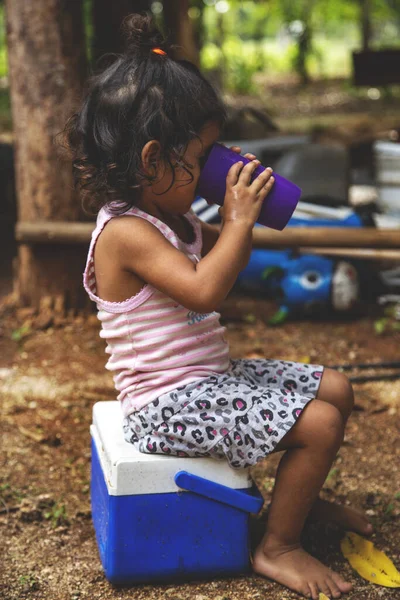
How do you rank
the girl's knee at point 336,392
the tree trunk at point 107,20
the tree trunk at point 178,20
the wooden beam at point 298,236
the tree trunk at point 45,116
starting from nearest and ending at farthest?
the girl's knee at point 336,392
the wooden beam at point 298,236
the tree trunk at point 45,116
the tree trunk at point 107,20
the tree trunk at point 178,20

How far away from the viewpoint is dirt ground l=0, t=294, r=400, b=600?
1.91 metres

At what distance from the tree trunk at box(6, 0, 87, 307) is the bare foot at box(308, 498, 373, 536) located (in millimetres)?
2118

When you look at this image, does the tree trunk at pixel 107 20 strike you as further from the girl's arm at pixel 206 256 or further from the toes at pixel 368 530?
the toes at pixel 368 530

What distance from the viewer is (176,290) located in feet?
5.76

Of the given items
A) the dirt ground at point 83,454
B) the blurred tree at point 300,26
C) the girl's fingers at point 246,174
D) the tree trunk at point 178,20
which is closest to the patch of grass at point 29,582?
the dirt ground at point 83,454

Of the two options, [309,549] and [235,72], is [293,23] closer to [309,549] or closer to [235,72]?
[235,72]

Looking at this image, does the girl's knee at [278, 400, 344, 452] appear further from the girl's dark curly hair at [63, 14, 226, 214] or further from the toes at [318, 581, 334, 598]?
the girl's dark curly hair at [63, 14, 226, 214]

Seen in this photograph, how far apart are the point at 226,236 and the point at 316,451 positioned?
55 cm

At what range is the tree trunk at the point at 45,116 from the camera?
3754 millimetres

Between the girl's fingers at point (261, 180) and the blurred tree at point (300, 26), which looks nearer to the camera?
the girl's fingers at point (261, 180)

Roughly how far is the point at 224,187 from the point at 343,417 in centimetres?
69

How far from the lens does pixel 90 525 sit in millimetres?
2234

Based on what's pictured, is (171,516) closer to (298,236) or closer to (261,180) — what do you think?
(261,180)

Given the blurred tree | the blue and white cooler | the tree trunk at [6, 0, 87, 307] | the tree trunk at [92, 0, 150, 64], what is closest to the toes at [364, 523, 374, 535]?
the blue and white cooler
